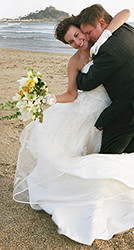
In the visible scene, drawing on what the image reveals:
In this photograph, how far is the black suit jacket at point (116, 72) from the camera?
2.32 m

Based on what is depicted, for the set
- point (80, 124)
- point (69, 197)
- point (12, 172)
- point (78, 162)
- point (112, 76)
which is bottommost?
point (12, 172)

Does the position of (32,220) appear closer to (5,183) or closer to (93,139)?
(5,183)

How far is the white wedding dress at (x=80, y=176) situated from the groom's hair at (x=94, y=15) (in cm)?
60

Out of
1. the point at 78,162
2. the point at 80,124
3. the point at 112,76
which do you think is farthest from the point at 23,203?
the point at 112,76

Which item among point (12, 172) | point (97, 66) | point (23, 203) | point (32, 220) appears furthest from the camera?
point (12, 172)

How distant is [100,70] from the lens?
2.34 meters

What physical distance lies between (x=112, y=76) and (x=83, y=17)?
622 millimetres

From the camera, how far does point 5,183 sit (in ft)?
10.9

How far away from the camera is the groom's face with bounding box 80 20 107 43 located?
2.54 meters

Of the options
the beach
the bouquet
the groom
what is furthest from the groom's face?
the beach

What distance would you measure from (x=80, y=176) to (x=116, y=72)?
98cm

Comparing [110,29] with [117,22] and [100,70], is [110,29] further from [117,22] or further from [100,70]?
[100,70]

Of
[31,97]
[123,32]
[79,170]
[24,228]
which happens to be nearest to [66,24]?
[123,32]

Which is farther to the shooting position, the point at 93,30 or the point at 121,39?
the point at 93,30
